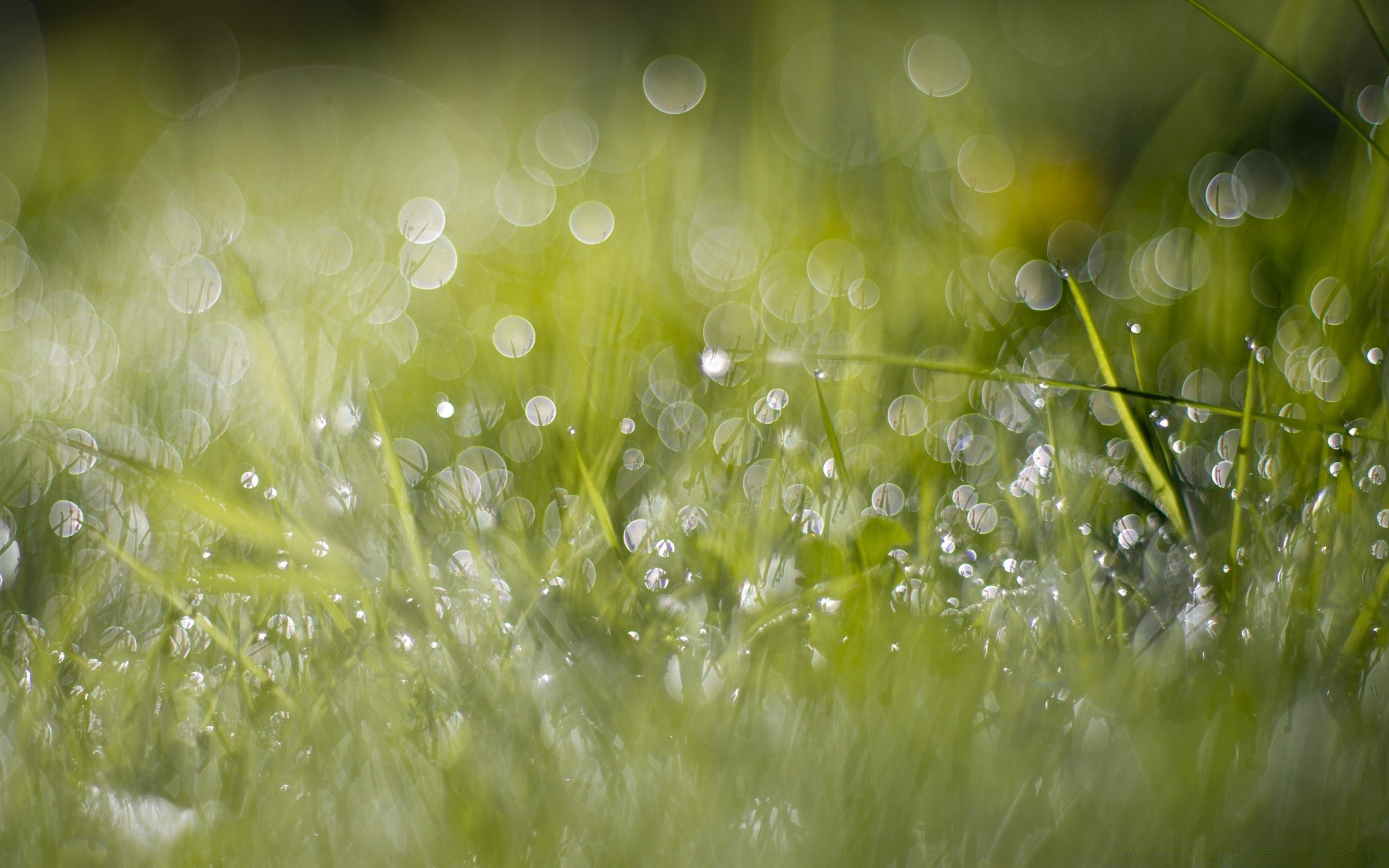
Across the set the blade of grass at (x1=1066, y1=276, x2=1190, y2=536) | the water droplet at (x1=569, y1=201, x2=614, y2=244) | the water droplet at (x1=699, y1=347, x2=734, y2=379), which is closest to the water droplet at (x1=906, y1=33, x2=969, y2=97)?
the water droplet at (x1=569, y1=201, x2=614, y2=244)

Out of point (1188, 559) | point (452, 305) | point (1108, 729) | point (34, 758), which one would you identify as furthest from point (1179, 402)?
point (452, 305)

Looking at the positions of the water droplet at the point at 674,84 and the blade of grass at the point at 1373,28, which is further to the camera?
the water droplet at the point at 674,84

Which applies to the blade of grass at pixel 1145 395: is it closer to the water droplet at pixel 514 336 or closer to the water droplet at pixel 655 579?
the water droplet at pixel 655 579

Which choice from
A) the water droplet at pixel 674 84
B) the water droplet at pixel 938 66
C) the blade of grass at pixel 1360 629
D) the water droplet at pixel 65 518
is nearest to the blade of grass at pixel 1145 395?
the blade of grass at pixel 1360 629

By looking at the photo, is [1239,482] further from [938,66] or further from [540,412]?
[938,66]

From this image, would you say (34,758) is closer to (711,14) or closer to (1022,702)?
(1022,702)

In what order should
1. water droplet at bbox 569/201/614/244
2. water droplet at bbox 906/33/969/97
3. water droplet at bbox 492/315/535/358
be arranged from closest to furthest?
water droplet at bbox 492/315/535/358 → water droplet at bbox 569/201/614/244 → water droplet at bbox 906/33/969/97

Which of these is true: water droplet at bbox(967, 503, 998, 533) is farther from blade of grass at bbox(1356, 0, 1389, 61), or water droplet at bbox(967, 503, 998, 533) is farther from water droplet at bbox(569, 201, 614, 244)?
water droplet at bbox(569, 201, 614, 244)

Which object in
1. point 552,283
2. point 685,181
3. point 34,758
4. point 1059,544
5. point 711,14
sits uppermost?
point 711,14
